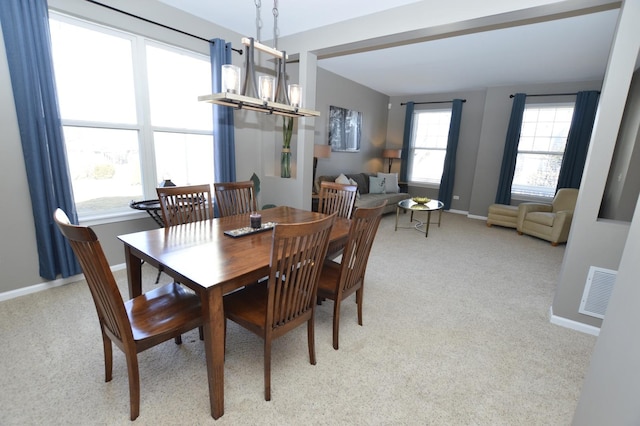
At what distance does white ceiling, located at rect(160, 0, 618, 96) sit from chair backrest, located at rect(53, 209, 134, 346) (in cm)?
275

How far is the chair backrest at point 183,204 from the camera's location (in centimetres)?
226

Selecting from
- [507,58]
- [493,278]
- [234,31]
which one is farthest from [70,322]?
[507,58]

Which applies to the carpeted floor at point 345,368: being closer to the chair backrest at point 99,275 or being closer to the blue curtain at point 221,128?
the chair backrest at point 99,275

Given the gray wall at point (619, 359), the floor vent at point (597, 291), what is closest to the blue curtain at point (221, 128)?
the gray wall at point (619, 359)

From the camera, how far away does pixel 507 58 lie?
4.21m

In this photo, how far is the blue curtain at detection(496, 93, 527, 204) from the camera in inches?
222

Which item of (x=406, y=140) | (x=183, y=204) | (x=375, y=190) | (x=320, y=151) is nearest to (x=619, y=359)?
(x=183, y=204)

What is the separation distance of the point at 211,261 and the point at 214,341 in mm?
405

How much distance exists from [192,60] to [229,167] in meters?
1.32

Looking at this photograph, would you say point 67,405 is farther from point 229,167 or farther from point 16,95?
point 229,167

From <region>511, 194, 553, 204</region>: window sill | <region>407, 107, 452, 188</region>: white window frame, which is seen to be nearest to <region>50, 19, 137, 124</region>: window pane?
<region>407, 107, 452, 188</region>: white window frame

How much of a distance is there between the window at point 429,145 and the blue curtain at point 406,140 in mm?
189

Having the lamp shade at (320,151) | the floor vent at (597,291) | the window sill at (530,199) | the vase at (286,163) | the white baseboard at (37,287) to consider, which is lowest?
the white baseboard at (37,287)

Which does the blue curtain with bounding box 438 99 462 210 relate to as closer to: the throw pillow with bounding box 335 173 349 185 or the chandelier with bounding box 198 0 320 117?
the throw pillow with bounding box 335 173 349 185
